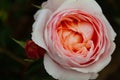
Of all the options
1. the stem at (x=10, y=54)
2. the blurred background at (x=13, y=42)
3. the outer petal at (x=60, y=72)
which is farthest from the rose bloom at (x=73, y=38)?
the stem at (x=10, y=54)

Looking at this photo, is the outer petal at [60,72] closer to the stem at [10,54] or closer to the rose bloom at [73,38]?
the rose bloom at [73,38]

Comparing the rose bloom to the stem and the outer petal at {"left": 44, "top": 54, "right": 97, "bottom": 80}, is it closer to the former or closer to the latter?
the outer petal at {"left": 44, "top": 54, "right": 97, "bottom": 80}

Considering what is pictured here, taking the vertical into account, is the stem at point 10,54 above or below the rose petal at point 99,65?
below

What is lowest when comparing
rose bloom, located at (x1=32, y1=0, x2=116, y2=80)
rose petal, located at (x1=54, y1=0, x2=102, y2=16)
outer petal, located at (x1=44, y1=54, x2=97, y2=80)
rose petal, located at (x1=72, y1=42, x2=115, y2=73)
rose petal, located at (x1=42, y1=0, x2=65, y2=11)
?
outer petal, located at (x1=44, y1=54, x2=97, y2=80)

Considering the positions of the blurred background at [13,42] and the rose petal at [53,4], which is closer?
the rose petal at [53,4]

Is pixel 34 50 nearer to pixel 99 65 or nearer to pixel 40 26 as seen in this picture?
pixel 40 26

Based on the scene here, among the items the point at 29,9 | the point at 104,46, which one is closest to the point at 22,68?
the point at 29,9

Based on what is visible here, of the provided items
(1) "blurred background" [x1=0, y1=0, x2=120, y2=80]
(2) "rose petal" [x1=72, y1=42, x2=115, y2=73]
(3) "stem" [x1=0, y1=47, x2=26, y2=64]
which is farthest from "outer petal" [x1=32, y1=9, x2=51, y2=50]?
(3) "stem" [x1=0, y1=47, x2=26, y2=64]
